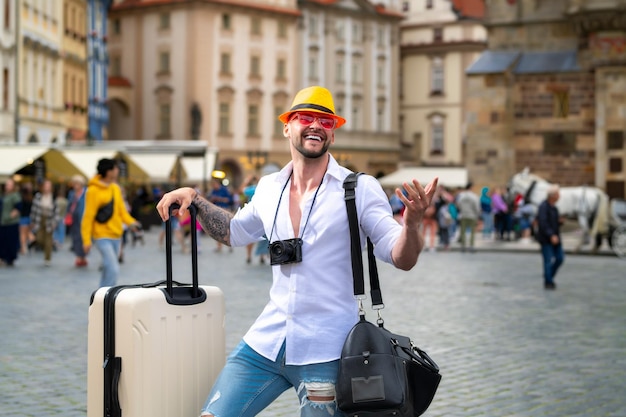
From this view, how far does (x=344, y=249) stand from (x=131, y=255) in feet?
76.1

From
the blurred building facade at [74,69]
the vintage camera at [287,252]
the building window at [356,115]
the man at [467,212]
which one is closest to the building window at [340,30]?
the building window at [356,115]

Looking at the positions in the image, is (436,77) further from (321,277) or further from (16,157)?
(321,277)

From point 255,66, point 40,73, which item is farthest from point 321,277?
point 255,66

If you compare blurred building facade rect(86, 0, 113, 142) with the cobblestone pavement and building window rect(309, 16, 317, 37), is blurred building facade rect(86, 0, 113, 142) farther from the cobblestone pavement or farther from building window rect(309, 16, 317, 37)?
the cobblestone pavement

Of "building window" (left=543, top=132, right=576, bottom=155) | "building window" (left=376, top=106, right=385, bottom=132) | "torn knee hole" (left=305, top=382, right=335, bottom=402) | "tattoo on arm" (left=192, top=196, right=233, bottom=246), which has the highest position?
"building window" (left=376, top=106, right=385, bottom=132)

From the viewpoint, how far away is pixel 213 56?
80125mm

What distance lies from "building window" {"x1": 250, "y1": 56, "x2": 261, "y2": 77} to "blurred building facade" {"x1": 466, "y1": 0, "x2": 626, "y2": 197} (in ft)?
149

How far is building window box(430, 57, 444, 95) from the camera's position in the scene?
310ft

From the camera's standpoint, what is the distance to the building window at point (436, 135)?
3748 inches

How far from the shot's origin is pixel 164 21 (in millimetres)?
80000

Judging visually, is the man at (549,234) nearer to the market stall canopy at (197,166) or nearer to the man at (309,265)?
the man at (309,265)

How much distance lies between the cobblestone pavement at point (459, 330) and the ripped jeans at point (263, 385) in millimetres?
3164

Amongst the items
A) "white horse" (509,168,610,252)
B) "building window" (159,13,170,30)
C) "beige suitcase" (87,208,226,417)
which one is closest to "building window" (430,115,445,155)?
"building window" (159,13,170,30)

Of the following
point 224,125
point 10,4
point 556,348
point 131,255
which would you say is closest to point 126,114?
point 224,125
